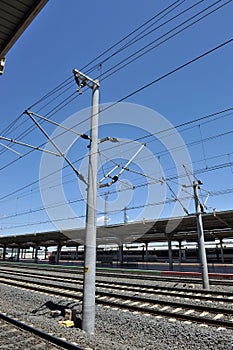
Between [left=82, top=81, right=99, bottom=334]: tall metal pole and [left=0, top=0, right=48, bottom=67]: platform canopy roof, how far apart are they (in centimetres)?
382

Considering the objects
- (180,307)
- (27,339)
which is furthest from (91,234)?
(180,307)

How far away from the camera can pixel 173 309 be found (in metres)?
9.48

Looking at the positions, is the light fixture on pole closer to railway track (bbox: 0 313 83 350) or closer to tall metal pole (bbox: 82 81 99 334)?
tall metal pole (bbox: 82 81 99 334)

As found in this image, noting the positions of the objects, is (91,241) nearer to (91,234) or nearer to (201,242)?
(91,234)

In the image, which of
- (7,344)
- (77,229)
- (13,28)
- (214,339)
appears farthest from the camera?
(77,229)

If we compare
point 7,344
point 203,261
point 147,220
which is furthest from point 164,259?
point 7,344

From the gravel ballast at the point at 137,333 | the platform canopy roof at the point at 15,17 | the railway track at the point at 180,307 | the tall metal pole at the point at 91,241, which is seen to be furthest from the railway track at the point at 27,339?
the platform canopy roof at the point at 15,17

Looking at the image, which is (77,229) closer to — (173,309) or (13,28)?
(173,309)

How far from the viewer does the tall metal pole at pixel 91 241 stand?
7.24 metres

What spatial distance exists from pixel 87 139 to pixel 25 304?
26.3ft

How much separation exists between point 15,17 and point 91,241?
6017 mm

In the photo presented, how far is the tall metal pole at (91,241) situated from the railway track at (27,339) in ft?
5.03

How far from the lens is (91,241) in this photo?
7.74 m

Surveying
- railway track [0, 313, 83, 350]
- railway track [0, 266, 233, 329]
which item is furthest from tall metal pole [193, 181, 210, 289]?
railway track [0, 313, 83, 350]
